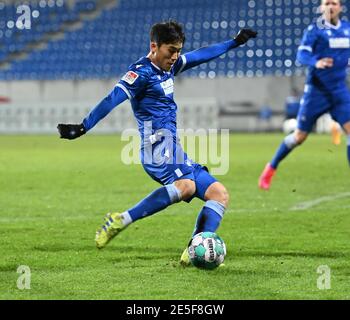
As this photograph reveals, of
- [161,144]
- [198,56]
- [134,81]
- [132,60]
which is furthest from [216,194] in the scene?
[132,60]

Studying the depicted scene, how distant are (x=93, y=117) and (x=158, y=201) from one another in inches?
30.5

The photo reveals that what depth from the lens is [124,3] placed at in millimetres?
31250

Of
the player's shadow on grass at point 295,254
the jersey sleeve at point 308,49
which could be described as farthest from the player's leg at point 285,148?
the player's shadow on grass at point 295,254

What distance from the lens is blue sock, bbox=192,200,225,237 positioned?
5875mm

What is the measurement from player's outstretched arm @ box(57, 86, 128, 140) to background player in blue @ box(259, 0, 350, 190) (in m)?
4.54

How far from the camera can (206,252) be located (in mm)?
5516

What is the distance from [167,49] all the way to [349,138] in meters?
4.54

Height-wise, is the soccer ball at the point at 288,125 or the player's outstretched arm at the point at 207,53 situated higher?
the player's outstretched arm at the point at 207,53

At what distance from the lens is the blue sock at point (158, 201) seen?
19.2 ft

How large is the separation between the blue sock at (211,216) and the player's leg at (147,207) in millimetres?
162

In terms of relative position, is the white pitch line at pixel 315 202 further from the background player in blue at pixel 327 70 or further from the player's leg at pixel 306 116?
the player's leg at pixel 306 116

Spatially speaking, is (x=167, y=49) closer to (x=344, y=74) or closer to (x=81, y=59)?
(x=344, y=74)

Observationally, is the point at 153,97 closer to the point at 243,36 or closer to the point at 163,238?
the point at 243,36
